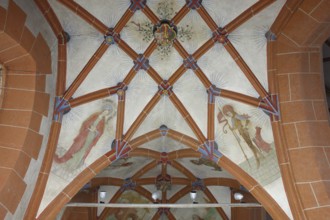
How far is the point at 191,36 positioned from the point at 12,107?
5078mm

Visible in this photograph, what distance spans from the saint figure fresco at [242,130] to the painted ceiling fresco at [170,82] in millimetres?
29

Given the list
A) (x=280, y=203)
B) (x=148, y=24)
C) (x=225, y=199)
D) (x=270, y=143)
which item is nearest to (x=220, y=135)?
(x=270, y=143)

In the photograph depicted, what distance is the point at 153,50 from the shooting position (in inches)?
431

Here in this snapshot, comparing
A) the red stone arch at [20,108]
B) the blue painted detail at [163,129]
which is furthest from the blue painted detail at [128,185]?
the red stone arch at [20,108]

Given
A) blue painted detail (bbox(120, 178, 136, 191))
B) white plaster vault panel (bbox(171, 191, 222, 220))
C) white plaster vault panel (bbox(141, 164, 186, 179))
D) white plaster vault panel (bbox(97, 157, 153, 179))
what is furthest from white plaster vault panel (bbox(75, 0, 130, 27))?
white plaster vault panel (bbox(171, 191, 222, 220))

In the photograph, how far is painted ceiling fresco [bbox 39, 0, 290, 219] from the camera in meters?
10.1

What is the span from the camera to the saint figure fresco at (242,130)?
10.6 m

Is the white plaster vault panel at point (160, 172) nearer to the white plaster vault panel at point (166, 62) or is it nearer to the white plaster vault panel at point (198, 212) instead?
the white plaster vault panel at point (198, 212)

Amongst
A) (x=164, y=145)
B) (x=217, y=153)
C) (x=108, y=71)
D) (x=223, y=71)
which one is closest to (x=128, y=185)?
(x=164, y=145)

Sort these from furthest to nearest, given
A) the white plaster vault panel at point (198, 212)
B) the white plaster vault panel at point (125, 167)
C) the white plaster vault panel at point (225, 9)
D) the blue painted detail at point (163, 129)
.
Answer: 1. the white plaster vault panel at point (198, 212)
2. the white plaster vault panel at point (125, 167)
3. the blue painted detail at point (163, 129)
4. the white plaster vault panel at point (225, 9)

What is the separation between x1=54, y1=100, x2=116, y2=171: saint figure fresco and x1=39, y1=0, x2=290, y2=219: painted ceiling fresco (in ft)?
0.09

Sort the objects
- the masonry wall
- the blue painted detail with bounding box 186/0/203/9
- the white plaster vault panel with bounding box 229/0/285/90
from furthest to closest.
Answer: the blue painted detail with bounding box 186/0/203/9 → the white plaster vault panel with bounding box 229/0/285/90 → the masonry wall

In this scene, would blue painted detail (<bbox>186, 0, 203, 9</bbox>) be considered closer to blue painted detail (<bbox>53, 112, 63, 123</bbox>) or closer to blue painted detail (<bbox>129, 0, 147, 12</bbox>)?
blue painted detail (<bbox>129, 0, 147, 12</bbox>)

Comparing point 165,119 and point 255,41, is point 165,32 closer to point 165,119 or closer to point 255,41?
point 255,41
